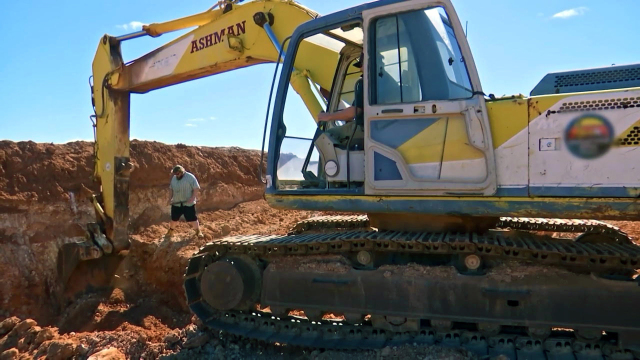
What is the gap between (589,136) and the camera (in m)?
3.14

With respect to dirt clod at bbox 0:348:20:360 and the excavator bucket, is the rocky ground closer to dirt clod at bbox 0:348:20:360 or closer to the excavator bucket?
dirt clod at bbox 0:348:20:360

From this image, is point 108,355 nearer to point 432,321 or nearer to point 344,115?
point 432,321

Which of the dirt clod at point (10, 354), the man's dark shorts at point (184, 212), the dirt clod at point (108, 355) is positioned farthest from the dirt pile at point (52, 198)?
the dirt clod at point (108, 355)

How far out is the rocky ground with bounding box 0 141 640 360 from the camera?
14.1ft

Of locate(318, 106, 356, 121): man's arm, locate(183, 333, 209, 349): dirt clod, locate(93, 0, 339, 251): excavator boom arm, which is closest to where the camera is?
locate(318, 106, 356, 121): man's arm

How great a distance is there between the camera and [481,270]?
141 inches

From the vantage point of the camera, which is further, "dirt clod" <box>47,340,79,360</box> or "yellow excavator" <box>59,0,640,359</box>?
"dirt clod" <box>47,340,79,360</box>

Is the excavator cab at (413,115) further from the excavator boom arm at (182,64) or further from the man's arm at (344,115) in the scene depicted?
the excavator boom arm at (182,64)

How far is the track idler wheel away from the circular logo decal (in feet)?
8.86

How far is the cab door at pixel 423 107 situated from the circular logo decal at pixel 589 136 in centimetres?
52

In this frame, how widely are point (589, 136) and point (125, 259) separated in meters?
7.59

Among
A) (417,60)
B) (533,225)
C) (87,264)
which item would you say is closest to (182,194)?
(87,264)

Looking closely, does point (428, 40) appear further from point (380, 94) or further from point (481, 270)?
point (481, 270)

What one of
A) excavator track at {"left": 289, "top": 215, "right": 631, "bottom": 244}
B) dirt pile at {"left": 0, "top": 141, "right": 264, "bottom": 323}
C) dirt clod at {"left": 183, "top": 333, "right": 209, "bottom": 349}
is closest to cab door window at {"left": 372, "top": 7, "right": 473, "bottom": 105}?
excavator track at {"left": 289, "top": 215, "right": 631, "bottom": 244}
